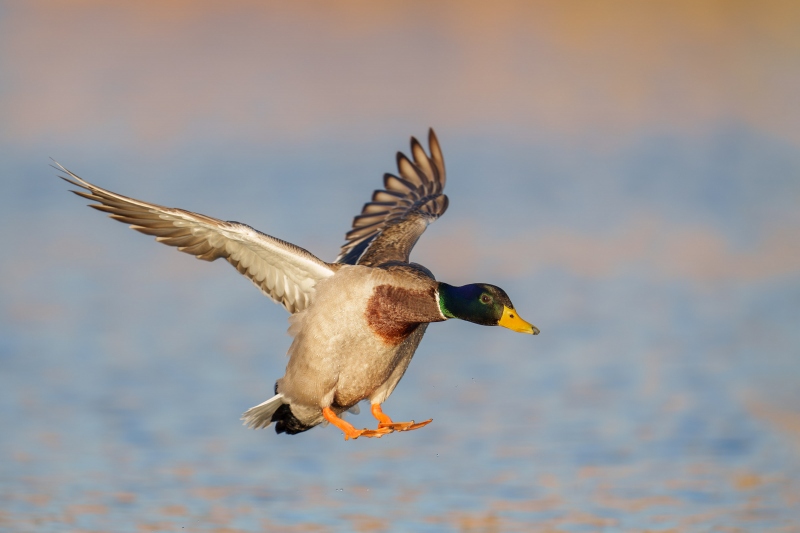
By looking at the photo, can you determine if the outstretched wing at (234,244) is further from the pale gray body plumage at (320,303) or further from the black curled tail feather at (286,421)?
the black curled tail feather at (286,421)

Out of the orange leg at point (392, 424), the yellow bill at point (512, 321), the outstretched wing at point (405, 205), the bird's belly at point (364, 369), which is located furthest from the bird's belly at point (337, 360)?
the outstretched wing at point (405, 205)

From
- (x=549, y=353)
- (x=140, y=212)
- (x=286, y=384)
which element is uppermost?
(x=549, y=353)

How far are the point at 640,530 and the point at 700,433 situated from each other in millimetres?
1672

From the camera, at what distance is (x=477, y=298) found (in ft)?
26.3

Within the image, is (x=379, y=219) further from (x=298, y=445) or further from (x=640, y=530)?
(x=640, y=530)

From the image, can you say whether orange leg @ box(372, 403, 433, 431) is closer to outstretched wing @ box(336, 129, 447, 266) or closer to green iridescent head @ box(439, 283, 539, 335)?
green iridescent head @ box(439, 283, 539, 335)

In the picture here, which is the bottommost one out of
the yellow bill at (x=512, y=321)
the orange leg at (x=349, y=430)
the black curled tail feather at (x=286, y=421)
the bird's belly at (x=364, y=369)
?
the orange leg at (x=349, y=430)

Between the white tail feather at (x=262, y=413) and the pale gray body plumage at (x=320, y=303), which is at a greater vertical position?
the pale gray body plumage at (x=320, y=303)

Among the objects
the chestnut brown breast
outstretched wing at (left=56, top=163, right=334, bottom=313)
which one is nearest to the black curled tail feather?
outstretched wing at (left=56, top=163, right=334, bottom=313)

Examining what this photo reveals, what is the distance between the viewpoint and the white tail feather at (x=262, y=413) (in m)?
8.67

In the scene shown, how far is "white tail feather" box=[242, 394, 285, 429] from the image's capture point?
28.5 ft

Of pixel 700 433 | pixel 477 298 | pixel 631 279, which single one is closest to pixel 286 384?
pixel 477 298

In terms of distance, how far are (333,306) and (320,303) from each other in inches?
4.8

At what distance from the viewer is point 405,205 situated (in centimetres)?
1073
